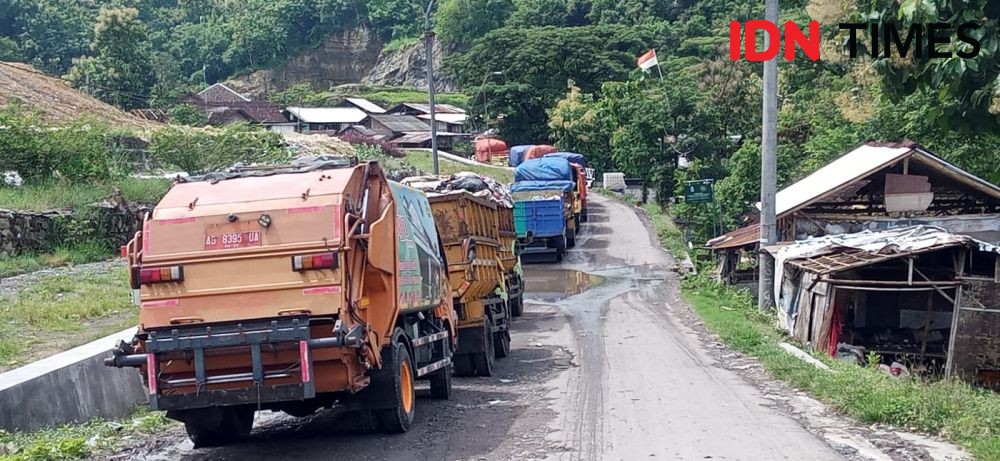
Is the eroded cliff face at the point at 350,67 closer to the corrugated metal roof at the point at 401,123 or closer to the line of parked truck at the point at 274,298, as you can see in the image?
the corrugated metal roof at the point at 401,123

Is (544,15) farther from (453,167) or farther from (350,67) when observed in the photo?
(453,167)

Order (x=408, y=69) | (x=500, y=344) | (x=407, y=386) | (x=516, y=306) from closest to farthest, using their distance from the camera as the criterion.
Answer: (x=407, y=386) → (x=500, y=344) → (x=516, y=306) → (x=408, y=69)

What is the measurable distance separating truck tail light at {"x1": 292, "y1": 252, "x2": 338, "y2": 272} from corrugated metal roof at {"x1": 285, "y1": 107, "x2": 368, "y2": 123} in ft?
228

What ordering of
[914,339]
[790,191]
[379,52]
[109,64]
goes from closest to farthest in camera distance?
[914,339]
[790,191]
[109,64]
[379,52]

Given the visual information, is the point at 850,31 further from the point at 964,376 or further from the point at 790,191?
the point at 790,191

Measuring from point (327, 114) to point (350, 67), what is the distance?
113 feet

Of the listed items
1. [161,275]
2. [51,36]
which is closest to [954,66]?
[161,275]

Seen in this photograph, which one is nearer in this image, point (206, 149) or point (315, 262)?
point (315, 262)

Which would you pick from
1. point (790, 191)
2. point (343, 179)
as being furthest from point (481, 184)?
point (790, 191)

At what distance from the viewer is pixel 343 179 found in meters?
9.41

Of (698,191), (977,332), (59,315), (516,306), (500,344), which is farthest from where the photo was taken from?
(698,191)

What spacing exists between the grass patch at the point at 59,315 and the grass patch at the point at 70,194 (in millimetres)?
3754

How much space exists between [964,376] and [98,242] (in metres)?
18.3

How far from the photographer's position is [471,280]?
14727mm
